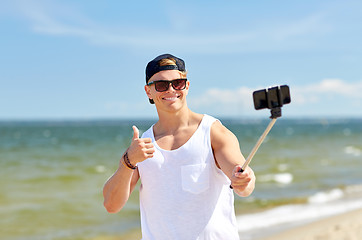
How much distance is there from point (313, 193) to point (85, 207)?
6.15 meters

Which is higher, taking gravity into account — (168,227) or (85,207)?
(85,207)

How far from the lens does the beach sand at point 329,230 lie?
703 centimetres

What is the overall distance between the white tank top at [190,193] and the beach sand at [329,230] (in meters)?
5.23

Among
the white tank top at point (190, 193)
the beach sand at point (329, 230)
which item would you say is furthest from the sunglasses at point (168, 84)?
the beach sand at point (329, 230)

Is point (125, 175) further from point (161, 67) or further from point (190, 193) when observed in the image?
point (161, 67)

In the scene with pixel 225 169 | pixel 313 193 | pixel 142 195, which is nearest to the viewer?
pixel 225 169

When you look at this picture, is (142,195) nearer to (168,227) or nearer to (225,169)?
(168,227)

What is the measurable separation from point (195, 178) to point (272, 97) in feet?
2.00

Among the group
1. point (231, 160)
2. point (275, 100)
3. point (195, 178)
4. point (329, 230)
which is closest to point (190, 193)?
point (195, 178)

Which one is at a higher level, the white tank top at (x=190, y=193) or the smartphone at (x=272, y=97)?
the smartphone at (x=272, y=97)

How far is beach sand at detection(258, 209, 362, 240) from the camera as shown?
7.03m

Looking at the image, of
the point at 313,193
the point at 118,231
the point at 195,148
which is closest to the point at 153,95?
the point at 195,148

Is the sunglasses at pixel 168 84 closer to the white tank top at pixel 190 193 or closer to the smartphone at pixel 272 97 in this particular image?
the white tank top at pixel 190 193

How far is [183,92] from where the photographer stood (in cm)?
245
